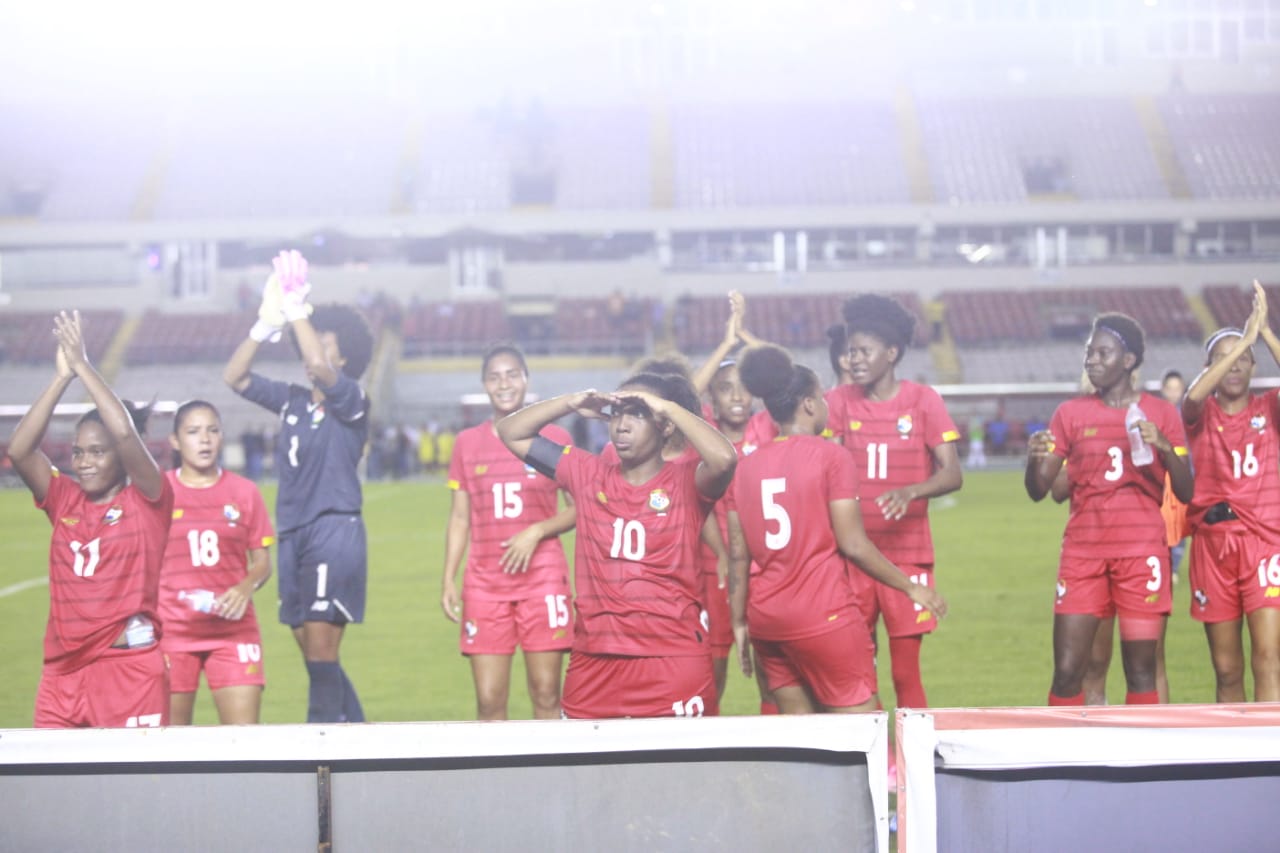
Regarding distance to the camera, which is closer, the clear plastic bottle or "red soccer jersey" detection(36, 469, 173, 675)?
"red soccer jersey" detection(36, 469, 173, 675)

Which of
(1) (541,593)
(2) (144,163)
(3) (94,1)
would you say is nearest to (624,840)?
(1) (541,593)

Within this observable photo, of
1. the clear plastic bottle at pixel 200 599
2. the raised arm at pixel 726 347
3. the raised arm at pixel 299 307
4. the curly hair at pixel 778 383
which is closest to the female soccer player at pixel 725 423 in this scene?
the raised arm at pixel 726 347

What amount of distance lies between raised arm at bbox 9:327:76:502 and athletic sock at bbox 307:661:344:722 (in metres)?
1.67

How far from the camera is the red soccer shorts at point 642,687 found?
482 centimetres

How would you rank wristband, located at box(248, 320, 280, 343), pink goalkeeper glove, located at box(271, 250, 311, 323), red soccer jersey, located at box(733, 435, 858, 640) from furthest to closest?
wristband, located at box(248, 320, 280, 343)
pink goalkeeper glove, located at box(271, 250, 311, 323)
red soccer jersey, located at box(733, 435, 858, 640)

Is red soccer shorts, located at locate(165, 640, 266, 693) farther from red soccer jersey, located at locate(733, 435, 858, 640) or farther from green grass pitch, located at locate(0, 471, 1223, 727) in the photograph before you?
red soccer jersey, located at locate(733, 435, 858, 640)

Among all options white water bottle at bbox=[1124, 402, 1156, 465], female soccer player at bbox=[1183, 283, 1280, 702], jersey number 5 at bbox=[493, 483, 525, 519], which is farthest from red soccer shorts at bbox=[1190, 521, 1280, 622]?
jersey number 5 at bbox=[493, 483, 525, 519]

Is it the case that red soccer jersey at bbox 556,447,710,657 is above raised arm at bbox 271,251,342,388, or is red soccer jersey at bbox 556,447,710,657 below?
below

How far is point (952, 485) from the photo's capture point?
6.07 m

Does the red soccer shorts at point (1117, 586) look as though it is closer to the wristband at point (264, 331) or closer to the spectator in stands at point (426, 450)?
the wristband at point (264, 331)

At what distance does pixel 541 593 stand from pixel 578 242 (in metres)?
35.5

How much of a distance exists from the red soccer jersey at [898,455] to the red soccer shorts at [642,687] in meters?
1.63

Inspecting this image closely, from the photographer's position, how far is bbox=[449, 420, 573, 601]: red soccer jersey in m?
6.21

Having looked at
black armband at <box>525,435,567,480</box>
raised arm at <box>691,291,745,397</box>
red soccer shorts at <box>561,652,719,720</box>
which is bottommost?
red soccer shorts at <box>561,652,719,720</box>
